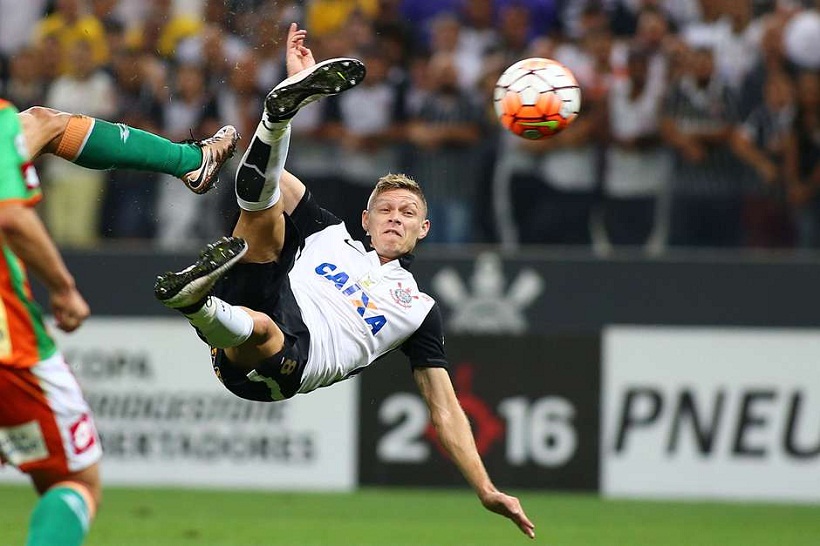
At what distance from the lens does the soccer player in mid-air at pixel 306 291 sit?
708cm

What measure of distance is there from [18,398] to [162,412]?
7.47m

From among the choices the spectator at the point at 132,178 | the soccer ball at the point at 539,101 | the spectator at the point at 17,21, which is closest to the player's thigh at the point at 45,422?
the soccer ball at the point at 539,101

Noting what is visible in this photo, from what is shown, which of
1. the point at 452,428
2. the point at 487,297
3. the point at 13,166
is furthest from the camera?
the point at 487,297

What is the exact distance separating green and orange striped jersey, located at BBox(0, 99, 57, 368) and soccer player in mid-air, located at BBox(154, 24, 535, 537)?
924mm

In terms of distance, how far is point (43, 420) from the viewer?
5.79m

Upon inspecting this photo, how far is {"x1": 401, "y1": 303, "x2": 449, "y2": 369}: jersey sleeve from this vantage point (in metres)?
8.08

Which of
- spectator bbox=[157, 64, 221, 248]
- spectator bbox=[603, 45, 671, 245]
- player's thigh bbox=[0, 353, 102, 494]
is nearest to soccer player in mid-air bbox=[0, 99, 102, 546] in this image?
player's thigh bbox=[0, 353, 102, 494]

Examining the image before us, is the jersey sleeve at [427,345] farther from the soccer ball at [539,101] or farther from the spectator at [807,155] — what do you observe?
the spectator at [807,155]

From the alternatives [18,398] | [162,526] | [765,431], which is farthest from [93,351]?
[18,398]

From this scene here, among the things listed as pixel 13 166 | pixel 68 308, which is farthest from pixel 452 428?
pixel 13 166

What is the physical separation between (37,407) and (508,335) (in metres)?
7.88

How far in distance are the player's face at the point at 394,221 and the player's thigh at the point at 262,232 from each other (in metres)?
0.69

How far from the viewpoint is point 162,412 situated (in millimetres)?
13172

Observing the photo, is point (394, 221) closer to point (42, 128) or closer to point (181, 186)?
point (42, 128)
